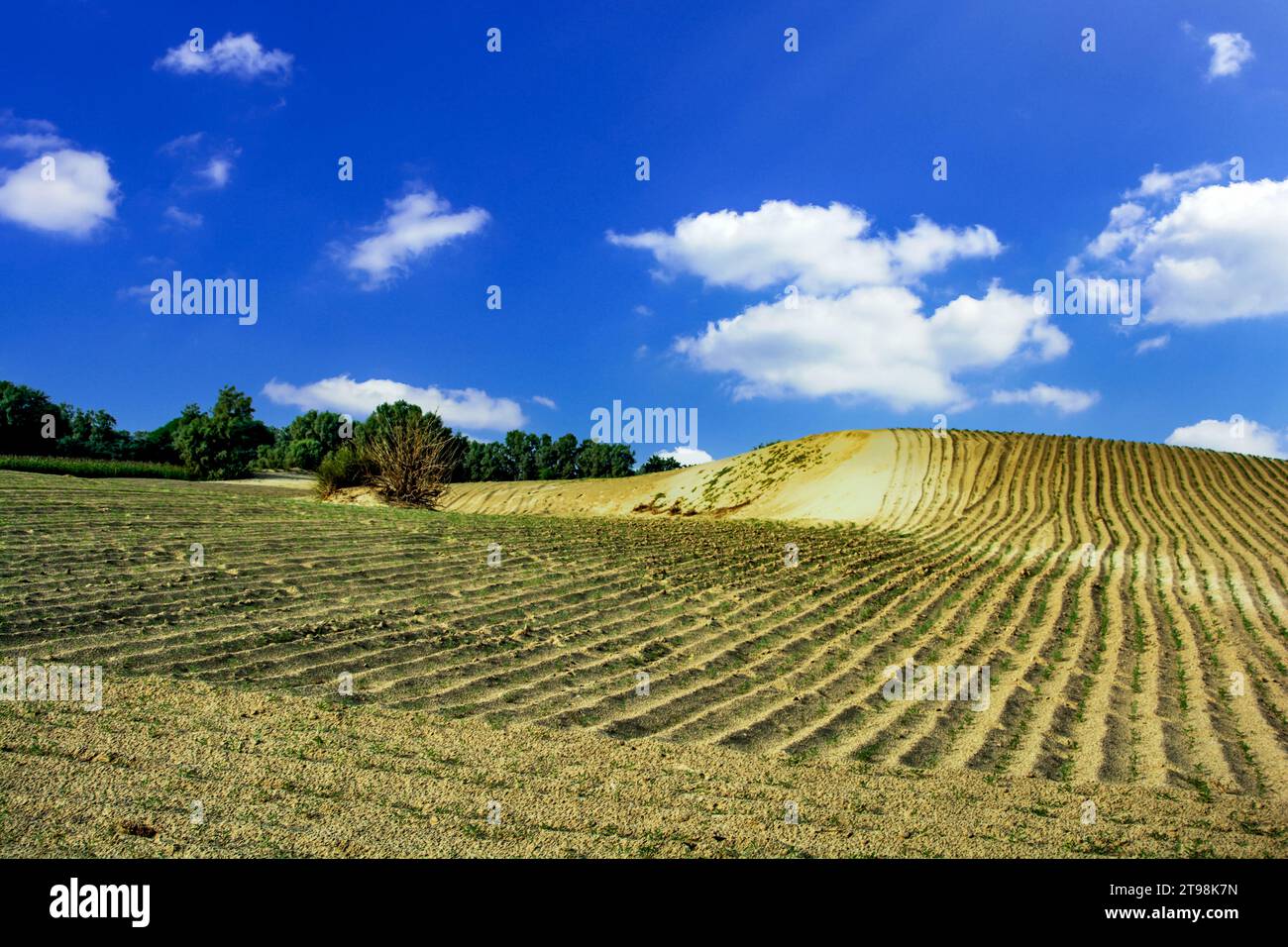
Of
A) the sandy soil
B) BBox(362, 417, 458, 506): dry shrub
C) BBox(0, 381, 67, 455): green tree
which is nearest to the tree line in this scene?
BBox(0, 381, 67, 455): green tree

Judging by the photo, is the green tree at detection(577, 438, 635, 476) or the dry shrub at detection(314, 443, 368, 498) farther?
the green tree at detection(577, 438, 635, 476)

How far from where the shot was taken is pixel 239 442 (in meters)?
51.2

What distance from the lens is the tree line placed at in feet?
153

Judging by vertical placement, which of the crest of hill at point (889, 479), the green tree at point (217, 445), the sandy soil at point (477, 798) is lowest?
the sandy soil at point (477, 798)

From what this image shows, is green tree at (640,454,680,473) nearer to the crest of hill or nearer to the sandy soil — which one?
the crest of hill

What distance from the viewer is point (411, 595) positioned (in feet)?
31.3

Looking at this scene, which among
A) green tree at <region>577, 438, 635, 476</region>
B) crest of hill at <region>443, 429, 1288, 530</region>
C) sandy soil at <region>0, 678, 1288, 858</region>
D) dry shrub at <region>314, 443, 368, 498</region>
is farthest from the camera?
green tree at <region>577, 438, 635, 476</region>

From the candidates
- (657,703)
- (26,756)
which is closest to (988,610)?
(657,703)

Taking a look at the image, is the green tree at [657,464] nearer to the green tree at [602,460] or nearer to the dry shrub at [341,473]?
the green tree at [602,460]

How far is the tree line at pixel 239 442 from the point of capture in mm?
46781

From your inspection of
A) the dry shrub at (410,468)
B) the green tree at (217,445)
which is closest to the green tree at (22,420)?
the green tree at (217,445)

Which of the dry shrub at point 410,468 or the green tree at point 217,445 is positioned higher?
the green tree at point 217,445
